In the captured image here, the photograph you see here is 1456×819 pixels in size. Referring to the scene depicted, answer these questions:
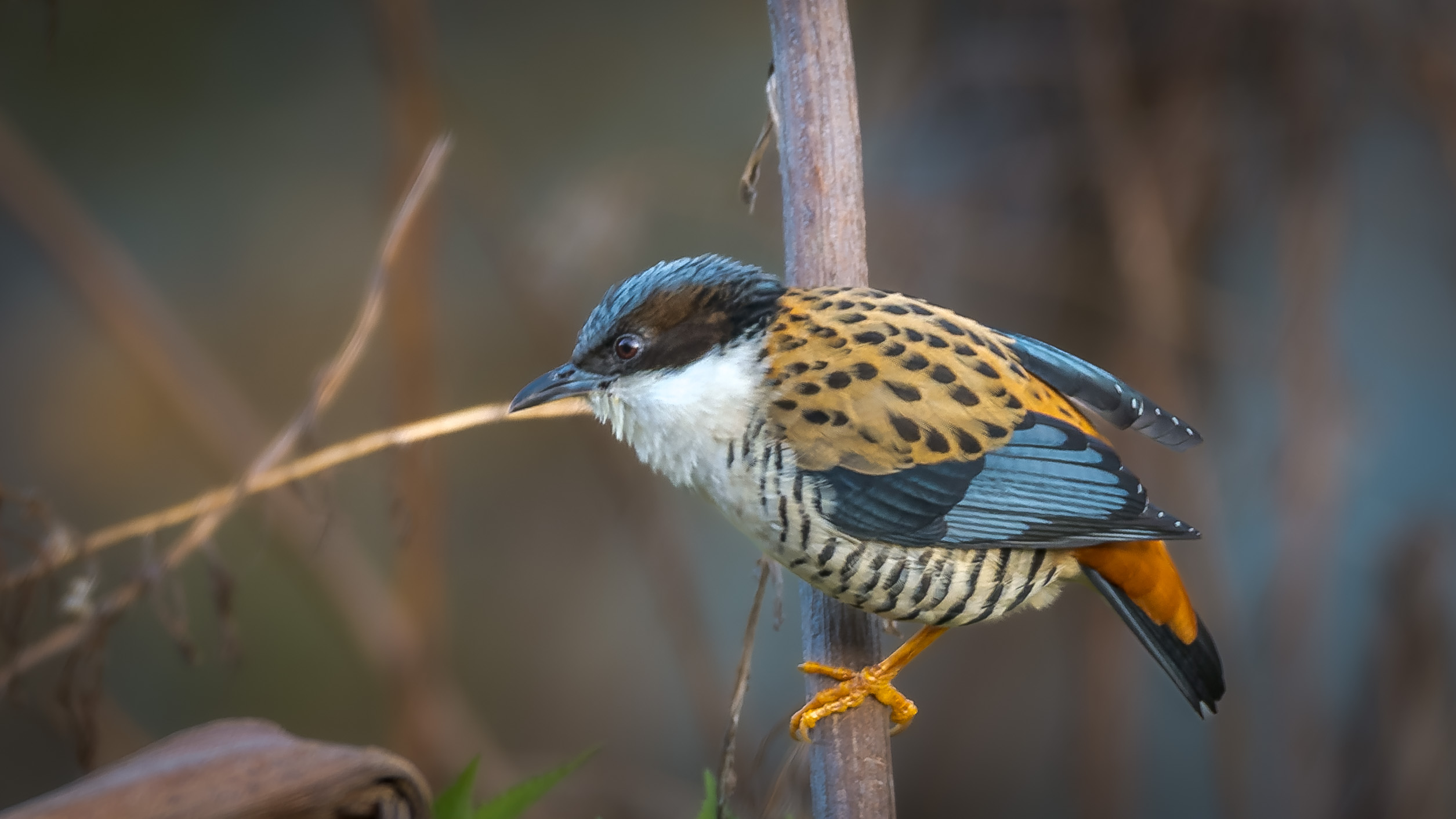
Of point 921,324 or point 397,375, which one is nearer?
point 921,324

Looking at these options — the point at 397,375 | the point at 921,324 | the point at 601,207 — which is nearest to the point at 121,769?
the point at 921,324

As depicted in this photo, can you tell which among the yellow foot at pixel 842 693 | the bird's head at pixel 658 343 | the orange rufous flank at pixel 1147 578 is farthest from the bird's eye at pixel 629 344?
the orange rufous flank at pixel 1147 578

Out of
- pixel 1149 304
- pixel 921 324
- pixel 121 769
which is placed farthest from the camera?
pixel 1149 304

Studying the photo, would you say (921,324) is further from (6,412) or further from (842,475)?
(6,412)

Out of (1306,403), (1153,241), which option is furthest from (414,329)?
(1306,403)

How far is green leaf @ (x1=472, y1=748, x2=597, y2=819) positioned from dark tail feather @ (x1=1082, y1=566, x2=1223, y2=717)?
2.47 feet

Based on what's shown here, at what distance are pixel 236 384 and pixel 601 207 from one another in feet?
4.45

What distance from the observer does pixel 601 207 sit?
2.50 metres

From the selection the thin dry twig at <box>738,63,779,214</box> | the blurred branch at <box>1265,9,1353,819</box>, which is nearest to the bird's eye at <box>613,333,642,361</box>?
the thin dry twig at <box>738,63,779,214</box>

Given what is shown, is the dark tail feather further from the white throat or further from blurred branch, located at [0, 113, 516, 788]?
blurred branch, located at [0, 113, 516, 788]

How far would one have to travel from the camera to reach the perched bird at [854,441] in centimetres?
137

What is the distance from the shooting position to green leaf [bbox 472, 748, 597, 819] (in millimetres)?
1343

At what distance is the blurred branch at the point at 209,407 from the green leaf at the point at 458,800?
104 centimetres

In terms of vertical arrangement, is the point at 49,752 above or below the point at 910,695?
above
